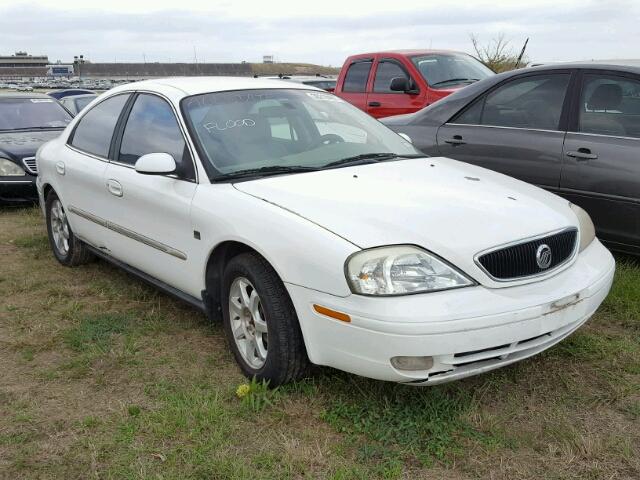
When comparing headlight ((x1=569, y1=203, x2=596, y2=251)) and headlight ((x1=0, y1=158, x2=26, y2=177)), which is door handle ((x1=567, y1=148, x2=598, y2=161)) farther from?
headlight ((x1=0, y1=158, x2=26, y2=177))

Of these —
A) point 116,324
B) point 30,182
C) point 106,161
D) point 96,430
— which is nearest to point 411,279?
point 96,430

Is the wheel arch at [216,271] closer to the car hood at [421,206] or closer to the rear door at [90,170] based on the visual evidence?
the car hood at [421,206]

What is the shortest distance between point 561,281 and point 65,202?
3.70m

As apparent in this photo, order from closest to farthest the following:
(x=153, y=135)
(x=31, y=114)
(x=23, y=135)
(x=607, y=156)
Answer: (x=153, y=135), (x=607, y=156), (x=23, y=135), (x=31, y=114)

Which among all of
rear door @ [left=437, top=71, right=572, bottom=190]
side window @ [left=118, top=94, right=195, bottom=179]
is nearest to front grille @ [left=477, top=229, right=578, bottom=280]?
side window @ [left=118, top=94, right=195, bottom=179]

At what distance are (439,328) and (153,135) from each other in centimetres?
232

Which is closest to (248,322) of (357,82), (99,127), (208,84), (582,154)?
(208,84)

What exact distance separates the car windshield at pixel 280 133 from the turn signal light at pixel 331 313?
40.1 inches

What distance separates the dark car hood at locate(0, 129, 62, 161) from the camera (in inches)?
306

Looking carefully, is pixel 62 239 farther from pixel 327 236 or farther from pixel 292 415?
pixel 327 236

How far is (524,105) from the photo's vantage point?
5.16m

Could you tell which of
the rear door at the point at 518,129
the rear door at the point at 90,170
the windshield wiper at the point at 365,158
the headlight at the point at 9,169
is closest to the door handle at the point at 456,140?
the rear door at the point at 518,129

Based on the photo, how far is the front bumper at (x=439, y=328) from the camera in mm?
2625

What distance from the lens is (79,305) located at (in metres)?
4.49
